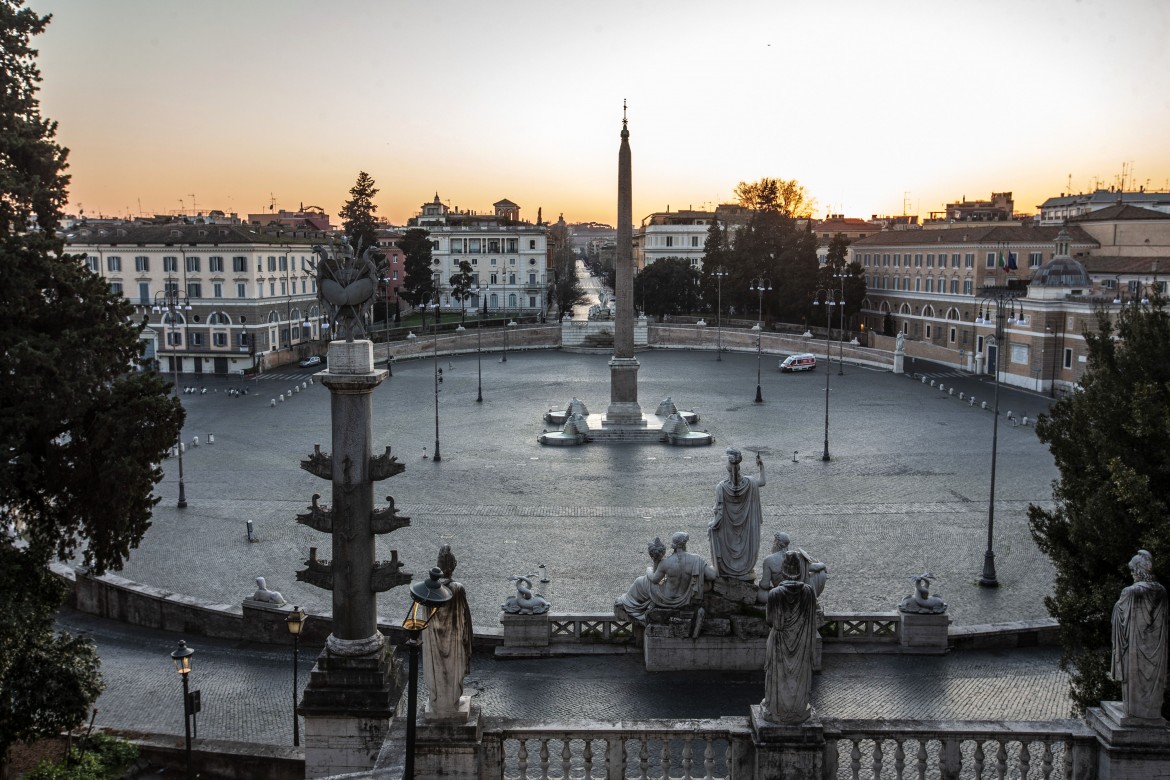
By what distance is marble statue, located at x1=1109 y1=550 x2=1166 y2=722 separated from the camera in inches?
282

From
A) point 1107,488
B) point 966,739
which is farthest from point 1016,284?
point 966,739

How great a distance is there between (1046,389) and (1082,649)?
40.2m

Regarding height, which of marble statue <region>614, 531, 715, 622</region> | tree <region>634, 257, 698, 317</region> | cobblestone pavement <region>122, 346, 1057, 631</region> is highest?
tree <region>634, 257, 698, 317</region>

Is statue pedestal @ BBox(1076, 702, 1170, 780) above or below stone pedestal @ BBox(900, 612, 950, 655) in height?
above

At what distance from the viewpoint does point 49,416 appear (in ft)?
39.1

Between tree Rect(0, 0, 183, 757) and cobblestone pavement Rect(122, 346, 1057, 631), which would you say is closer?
tree Rect(0, 0, 183, 757)

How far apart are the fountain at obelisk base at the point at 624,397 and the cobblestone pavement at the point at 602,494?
1.14 m

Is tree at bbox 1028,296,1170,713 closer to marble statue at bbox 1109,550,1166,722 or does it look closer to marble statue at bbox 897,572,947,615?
marble statue at bbox 1109,550,1166,722

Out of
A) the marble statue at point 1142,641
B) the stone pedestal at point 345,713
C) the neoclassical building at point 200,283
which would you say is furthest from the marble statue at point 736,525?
the neoclassical building at point 200,283

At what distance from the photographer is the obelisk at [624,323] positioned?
3766 centimetres

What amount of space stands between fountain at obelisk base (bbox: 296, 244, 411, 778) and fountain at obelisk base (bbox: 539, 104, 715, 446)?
986 inches

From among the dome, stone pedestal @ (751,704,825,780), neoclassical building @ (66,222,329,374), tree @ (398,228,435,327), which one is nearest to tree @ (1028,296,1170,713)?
stone pedestal @ (751,704,825,780)

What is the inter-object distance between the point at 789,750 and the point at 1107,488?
4925 millimetres

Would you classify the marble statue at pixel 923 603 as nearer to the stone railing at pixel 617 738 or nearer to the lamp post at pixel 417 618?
the stone railing at pixel 617 738
